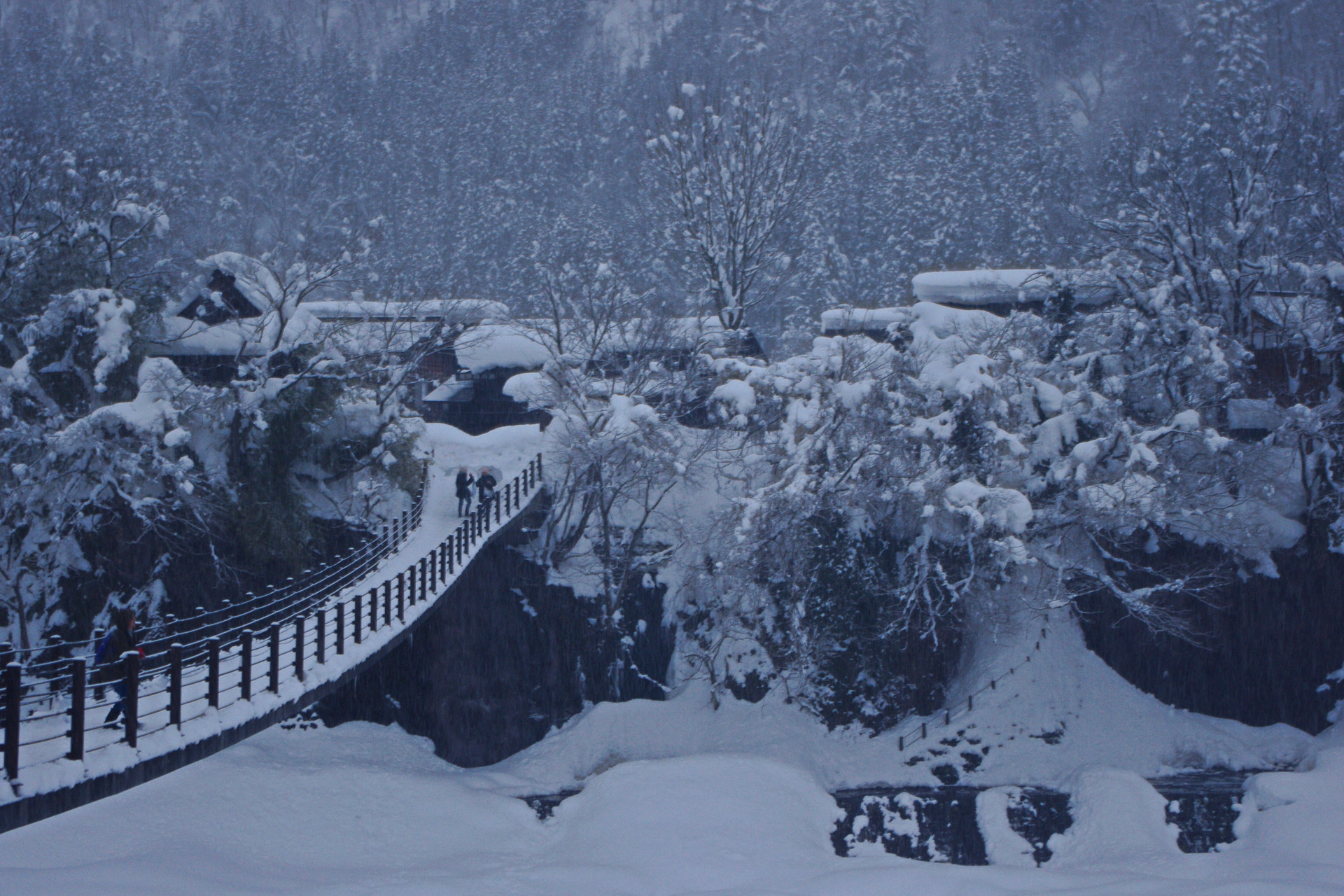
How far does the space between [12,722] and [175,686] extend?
187 cm

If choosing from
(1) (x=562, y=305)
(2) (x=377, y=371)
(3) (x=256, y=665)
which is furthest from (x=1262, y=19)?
(3) (x=256, y=665)

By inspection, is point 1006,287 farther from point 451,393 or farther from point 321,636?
point 321,636

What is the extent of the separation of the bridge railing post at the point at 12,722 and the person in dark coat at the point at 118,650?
1.35 metres

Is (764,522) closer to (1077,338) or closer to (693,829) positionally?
(693,829)

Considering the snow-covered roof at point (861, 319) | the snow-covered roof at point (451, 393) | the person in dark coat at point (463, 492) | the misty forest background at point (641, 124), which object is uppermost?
the misty forest background at point (641, 124)

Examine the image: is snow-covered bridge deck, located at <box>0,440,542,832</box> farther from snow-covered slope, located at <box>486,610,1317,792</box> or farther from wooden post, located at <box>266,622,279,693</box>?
snow-covered slope, located at <box>486,610,1317,792</box>

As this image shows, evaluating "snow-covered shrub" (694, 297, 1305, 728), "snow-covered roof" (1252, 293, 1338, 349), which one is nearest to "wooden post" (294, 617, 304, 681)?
"snow-covered shrub" (694, 297, 1305, 728)

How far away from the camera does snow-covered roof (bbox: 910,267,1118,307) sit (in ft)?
77.4

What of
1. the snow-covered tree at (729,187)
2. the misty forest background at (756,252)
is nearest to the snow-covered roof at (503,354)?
the misty forest background at (756,252)

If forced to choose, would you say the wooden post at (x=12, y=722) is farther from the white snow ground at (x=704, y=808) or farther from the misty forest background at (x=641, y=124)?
the misty forest background at (x=641, y=124)

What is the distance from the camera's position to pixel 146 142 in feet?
169

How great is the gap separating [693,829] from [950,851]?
497cm

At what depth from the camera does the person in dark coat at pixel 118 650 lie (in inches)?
339

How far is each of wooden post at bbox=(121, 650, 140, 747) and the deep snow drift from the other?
3739 mm
